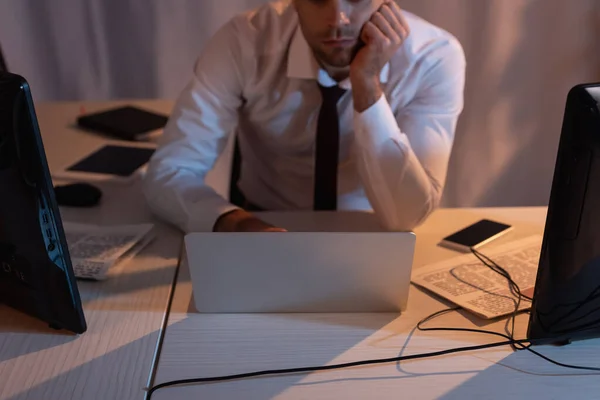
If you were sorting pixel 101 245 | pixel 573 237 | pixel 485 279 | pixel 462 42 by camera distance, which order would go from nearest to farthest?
pixel 573 237 < pixel 485 279 < pixel 101 245 < pixel 462 42

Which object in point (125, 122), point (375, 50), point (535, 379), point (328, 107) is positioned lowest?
point (535, 379)

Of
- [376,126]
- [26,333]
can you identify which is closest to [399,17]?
[376,126]

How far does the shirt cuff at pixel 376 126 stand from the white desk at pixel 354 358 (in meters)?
0.39

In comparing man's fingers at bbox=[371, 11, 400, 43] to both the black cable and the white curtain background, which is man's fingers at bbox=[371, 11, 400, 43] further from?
the white curtain background

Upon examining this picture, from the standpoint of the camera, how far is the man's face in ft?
4.31

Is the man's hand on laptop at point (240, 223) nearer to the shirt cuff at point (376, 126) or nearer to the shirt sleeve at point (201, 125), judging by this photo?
the shirt sleeve at point (201, 125)

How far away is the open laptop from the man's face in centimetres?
56

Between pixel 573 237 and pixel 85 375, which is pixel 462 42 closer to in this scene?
pixel 573 237

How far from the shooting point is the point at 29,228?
85 centimetres

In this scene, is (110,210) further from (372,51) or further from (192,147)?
(372,51)

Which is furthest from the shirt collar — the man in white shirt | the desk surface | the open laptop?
the open laptop

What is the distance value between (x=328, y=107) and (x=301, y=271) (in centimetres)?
56

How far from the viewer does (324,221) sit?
1269 millimetres

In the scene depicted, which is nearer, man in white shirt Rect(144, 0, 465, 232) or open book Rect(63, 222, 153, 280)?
open book Rect(63, 222, 153, 280)
